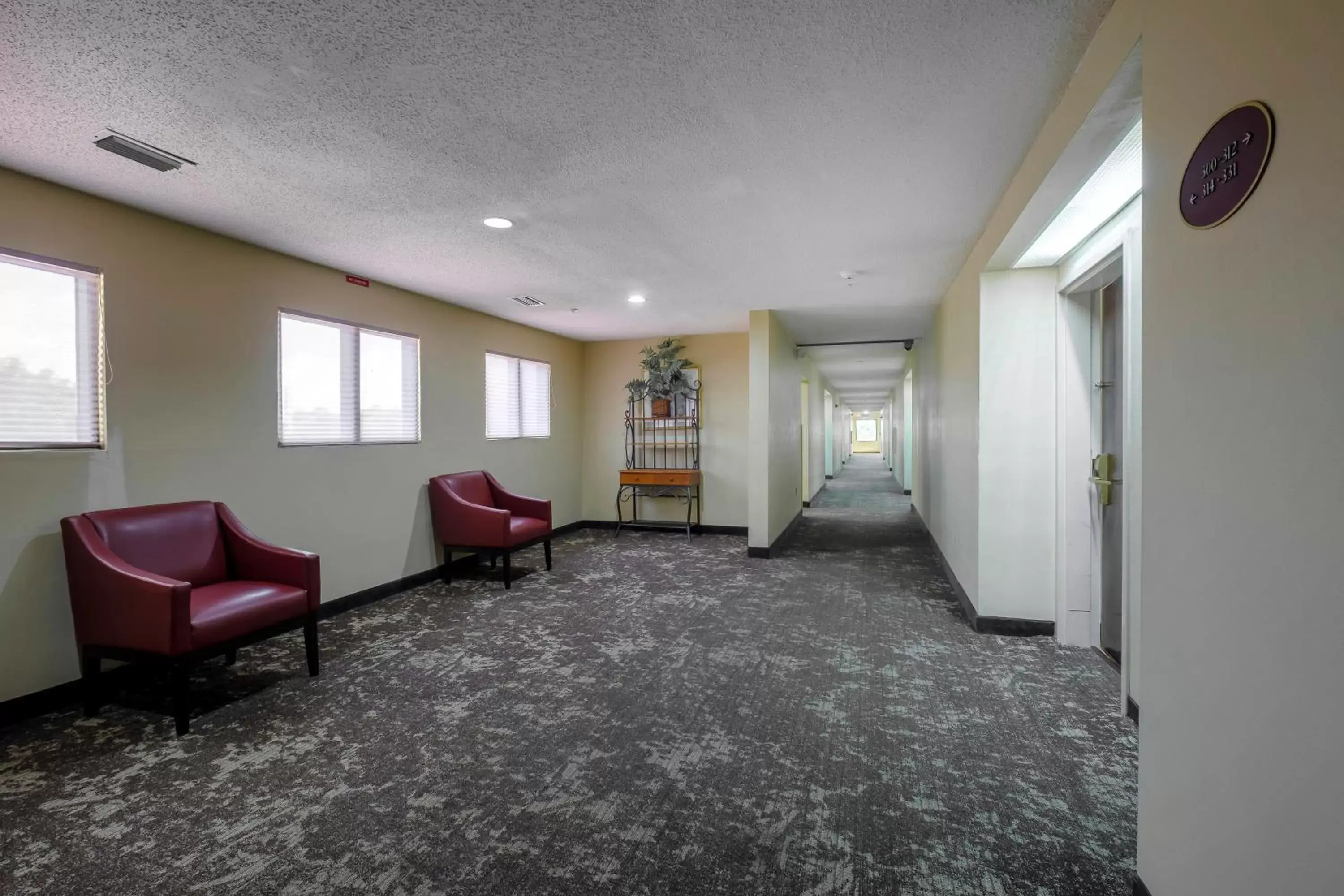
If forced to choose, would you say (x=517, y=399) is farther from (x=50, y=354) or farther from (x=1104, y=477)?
(x=1104, y=477)

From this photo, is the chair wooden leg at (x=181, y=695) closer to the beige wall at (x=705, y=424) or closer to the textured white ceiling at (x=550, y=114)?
the textured white ceiling at (x=550, y=114)

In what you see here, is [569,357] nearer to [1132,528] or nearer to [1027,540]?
[1027,540]

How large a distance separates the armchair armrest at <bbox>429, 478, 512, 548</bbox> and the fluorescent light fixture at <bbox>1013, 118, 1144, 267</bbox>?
4.25 m

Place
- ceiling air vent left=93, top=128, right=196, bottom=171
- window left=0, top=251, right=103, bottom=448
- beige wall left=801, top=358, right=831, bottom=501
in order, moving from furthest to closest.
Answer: beige wall left=801, top=358, right=831, bottom=501 → window left=0, top=251, right=103, bottom=448 → ceiling air vent left=93, top=128, right=196, bottom=171

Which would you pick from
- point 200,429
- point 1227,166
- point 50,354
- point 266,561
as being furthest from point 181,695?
point 1227,166

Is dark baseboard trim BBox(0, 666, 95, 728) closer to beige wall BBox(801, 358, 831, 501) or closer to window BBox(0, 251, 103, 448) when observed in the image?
window BBox(0, 251, 103, 448)

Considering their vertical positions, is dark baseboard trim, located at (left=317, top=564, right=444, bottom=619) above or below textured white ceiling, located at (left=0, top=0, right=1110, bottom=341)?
below

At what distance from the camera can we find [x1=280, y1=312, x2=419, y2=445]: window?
162 inches

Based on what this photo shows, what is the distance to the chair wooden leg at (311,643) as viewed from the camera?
313 centimetres

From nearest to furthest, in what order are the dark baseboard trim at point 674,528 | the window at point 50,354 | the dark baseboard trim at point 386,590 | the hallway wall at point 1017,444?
1. the window at point 50,354
2. the hallway wall at point 1017,444
3. the dark baseboard trim at point 386,590
4. the dark baseboard trim at point 674,528

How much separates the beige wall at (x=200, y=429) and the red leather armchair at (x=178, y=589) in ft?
0.61

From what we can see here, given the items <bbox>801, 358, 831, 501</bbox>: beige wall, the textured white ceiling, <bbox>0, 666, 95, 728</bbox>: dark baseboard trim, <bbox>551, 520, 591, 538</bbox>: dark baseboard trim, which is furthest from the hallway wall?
<bbox>801, 358, 831, 501</bbox>: beige wall

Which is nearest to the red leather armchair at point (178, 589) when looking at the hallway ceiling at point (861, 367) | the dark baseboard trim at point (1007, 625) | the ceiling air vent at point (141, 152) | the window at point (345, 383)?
the window at point (345, 383)

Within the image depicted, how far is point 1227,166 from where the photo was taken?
1.16m
